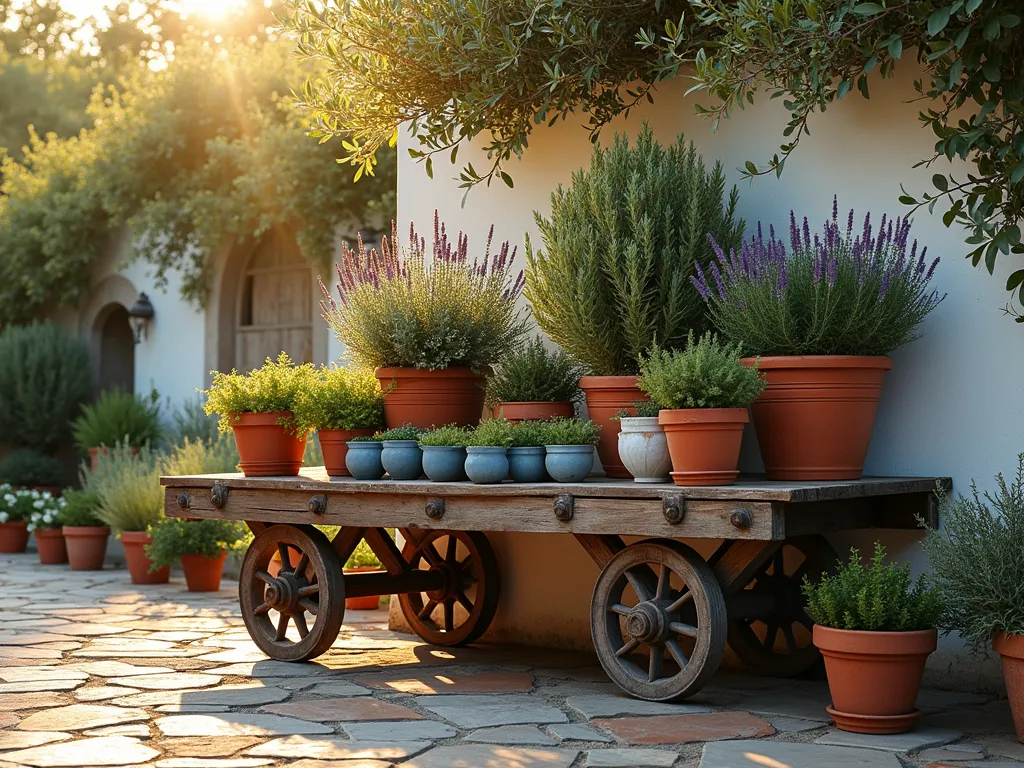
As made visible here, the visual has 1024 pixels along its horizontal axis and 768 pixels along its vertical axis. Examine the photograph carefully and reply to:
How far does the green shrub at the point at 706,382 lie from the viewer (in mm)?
3811

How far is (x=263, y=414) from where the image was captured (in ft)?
16.3

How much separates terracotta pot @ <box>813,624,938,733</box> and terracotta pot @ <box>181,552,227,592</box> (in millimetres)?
4583

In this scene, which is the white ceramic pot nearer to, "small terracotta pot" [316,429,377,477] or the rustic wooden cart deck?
the rustic wooden cart deck

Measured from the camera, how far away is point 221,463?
26.5 feet

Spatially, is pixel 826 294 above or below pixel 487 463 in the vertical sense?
above

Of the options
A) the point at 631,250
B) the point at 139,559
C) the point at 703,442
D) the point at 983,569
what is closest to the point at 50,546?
the point at 139,559

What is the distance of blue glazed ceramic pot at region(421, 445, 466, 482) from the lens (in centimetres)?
435

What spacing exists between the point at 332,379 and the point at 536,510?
1.32m

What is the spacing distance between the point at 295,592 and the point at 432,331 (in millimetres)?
1181

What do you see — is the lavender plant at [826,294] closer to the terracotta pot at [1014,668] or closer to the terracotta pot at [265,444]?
the terracotta pot at [1014,668]

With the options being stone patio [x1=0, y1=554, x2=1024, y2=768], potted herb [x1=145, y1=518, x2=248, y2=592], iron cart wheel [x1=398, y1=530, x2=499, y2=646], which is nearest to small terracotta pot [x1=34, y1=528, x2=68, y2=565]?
potted herb [x1=145, y1=518, x2=248, y2=592]

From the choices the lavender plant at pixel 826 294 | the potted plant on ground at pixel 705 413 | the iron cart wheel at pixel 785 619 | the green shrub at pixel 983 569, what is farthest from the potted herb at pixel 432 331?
the green shrub at pixel 983 569

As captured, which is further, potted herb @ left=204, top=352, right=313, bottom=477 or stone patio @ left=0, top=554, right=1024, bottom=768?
potted herb @ left=204, top=352, right=313, bottom=477

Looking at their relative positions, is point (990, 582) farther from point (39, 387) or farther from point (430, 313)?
point (39, 387)
